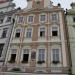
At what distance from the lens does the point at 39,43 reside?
63.7 ft

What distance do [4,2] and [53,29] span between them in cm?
1152

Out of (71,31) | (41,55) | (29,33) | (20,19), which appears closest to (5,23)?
(20,19)

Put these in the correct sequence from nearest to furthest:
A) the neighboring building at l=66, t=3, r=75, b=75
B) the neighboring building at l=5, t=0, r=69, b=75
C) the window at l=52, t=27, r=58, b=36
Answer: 1. the neighboring building at l=5, t=0, r=69, b=75
2. the neighboring building at l=66, t=3, r=75, b=75
3. the window at l=52, t=27, r=58, b=36

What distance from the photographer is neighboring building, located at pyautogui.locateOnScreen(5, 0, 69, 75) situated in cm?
1756

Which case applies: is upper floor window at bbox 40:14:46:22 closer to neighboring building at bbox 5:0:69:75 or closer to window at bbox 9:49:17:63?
neighboring building at bbox 5:0:69:75

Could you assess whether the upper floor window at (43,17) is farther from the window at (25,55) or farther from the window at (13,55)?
the window at (13,55)

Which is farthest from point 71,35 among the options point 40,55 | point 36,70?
point 36,70

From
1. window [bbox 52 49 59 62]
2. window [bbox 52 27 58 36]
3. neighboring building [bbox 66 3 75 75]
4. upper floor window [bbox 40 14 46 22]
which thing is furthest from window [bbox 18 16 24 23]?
window [bbox 52 49 59 62]

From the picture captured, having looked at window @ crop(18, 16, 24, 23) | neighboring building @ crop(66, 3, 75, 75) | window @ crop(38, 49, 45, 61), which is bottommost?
window @ crop(38, 49, 45, 61)

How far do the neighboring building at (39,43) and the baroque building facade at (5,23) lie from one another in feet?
3.03

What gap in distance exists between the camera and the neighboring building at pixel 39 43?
17562 mm

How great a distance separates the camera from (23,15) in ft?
76.0

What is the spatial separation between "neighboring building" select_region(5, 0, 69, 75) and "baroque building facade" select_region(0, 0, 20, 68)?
3.03 ft

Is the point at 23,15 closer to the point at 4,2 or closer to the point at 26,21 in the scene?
the point at 26,21
